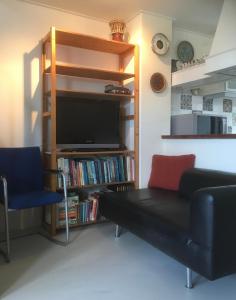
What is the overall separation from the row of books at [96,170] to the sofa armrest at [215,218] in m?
1.54

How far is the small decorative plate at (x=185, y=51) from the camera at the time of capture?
145 inches

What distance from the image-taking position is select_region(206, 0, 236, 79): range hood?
272 cm

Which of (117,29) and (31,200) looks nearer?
(31,200)

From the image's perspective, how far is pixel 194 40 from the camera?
381 cm

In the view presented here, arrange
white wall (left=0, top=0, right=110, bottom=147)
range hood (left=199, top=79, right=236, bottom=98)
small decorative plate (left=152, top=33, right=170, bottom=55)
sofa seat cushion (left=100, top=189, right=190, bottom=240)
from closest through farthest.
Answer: sofa seat cushion (left=100, top=189, right=190, bottom=240), white wall (left=0, top=0, right=110, bottom=147), small decorative plate (left=152, top=33, right=170, bottom=55), range hood (left=199, top=79, right=236, bottom=98)

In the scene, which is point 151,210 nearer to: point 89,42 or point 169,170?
point 169,170

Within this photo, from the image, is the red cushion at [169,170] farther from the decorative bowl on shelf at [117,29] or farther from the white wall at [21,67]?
the decorative bowl on shelf at [117,29]

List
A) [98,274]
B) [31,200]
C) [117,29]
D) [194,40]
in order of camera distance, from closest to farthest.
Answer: [98,274]
[31,200]
[117,29]
[194,40]

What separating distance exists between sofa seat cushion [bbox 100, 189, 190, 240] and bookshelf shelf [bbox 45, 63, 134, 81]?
4.20 feet

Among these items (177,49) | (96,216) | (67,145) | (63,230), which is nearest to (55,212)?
(63,230)

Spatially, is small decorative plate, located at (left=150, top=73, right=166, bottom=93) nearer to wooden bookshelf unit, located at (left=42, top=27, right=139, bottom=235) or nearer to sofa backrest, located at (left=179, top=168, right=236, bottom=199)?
wooden bookshelf unit, located at (left=42, top=27, right=139, bottom=235)

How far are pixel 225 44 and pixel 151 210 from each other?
1.77 meters

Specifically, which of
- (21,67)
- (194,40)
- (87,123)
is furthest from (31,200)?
(194,40)

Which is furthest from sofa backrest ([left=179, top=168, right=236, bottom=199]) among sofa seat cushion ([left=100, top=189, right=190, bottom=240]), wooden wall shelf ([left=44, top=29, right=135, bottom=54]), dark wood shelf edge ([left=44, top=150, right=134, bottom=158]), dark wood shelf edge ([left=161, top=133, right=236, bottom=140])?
wooden wall shelf ([left=44, top=29, right=135, bottom=54])
